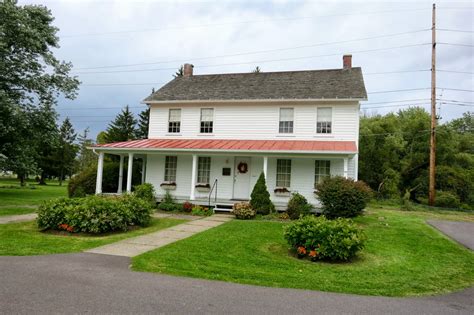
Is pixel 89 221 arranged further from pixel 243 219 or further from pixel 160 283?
pixel 243 219

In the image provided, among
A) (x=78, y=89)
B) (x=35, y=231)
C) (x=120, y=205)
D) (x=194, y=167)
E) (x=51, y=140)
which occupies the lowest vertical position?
(x=35, y=231)

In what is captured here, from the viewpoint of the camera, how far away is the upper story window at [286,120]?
18.3 m

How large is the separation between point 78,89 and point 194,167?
1256cm

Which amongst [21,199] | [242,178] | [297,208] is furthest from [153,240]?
[21,199]

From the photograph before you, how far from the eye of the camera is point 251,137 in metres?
18.7

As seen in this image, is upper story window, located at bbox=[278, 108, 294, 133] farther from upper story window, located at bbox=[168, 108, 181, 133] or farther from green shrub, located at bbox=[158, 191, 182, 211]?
green shrub, located at bbox=[158, 191, 182, 211]

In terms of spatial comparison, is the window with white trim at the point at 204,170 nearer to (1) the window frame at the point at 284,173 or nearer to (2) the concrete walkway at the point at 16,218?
(1) the window frame at the point at 284,173

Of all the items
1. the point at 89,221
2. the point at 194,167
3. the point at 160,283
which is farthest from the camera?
the point at 194,167

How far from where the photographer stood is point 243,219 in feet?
47.9

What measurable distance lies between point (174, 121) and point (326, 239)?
556 inches

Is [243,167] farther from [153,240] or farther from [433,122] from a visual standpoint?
[433,122]

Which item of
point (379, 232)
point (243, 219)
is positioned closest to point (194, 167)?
point (243, 219)

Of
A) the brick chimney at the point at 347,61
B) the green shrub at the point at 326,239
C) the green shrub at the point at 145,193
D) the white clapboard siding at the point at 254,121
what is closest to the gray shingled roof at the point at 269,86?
the brick chimney at the point at 347,61

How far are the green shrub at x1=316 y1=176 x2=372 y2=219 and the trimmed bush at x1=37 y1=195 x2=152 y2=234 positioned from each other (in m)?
7.18
